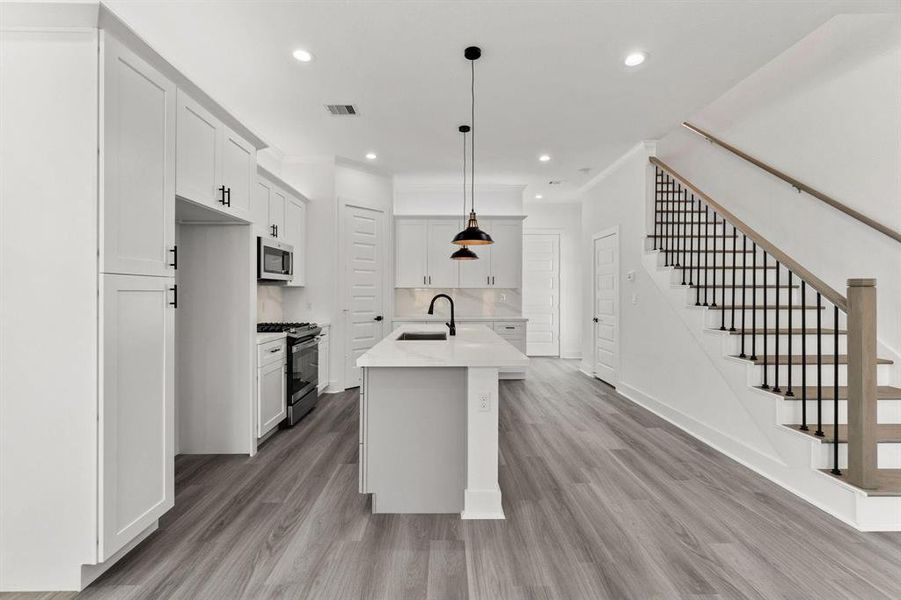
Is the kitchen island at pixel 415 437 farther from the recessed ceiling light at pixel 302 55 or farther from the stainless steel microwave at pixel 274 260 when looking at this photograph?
the recessed ceiling light at pixel 302 55

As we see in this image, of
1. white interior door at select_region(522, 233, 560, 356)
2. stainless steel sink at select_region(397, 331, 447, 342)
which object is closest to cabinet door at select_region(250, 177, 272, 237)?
stainless steel sink at select_region(397, 331, 447, 342)

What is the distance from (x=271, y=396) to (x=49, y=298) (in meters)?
2.05

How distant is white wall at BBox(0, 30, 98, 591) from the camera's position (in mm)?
1753

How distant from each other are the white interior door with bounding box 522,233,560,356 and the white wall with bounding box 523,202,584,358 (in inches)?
4.1

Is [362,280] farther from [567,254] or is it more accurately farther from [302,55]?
[567,254]

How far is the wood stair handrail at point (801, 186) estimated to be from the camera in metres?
3.08

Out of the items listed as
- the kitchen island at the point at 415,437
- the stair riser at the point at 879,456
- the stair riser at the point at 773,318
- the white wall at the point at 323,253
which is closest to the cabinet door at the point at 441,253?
the white wall at the point at 323,253

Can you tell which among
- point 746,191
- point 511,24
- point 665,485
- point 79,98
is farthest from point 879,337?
point 79,98

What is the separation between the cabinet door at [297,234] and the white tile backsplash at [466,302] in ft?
6.19

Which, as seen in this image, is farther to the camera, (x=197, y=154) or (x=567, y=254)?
(x=567, y=254)

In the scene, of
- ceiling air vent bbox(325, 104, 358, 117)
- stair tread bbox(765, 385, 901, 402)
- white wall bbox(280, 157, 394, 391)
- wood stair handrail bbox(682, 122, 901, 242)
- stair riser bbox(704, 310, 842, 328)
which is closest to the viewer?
stair tread bbox(765, 385, 901, 402)

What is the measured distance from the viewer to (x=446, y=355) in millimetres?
2443

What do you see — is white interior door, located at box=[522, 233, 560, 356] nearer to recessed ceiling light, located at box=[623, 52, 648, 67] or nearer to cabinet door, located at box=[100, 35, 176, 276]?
recessed ceiling light, located at box=[623, 52, 648, 67]

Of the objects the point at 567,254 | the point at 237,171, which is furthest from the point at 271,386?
the point at 567,254
